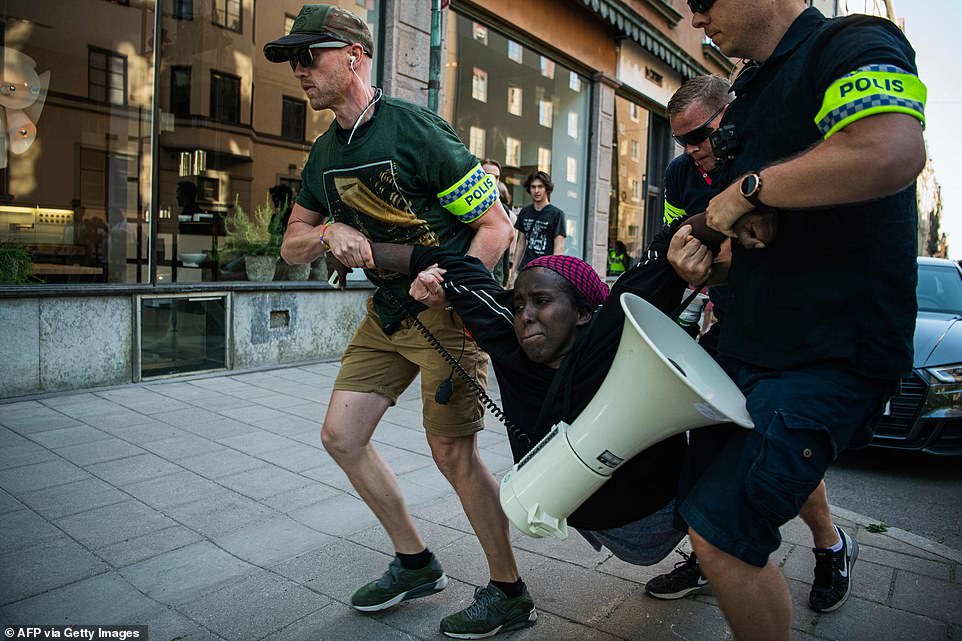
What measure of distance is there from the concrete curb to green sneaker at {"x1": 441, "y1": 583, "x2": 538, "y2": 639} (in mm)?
2250

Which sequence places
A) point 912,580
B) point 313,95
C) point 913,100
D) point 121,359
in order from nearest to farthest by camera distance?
point 913,100 → point 313,95 → point 912,580 → point 121,359

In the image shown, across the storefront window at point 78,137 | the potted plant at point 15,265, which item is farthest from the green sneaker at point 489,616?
the storefront window at point 78,137

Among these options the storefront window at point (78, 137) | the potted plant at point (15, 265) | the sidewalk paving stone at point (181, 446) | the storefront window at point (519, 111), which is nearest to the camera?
the sidewalk paving stone at point (181, 446)

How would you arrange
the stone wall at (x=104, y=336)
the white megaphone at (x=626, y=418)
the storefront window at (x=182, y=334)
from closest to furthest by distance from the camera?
1. the white megaphone at (x=626, y=418)
2. the stone wall at (x=104, y=336)
3. the storefront window at (x=182, y=334)

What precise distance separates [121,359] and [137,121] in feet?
8.99

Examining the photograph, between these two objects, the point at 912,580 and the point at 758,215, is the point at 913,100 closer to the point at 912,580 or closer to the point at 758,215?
the point at 758,215

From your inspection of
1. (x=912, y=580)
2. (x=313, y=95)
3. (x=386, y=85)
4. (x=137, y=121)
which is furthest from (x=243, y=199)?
(x=912, y=580)

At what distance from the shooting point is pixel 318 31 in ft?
8.72

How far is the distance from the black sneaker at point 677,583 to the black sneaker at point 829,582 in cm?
43

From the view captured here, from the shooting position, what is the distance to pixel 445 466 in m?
2.76

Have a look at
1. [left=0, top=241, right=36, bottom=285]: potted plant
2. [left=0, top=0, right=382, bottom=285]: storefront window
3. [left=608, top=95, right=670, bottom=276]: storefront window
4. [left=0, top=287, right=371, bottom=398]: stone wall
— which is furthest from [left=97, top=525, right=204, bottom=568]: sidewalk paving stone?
[left=608, top=95, right=670, bottom=276]: storefront window

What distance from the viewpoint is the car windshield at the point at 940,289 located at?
635 cm

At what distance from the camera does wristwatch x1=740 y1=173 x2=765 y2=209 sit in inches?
69.1

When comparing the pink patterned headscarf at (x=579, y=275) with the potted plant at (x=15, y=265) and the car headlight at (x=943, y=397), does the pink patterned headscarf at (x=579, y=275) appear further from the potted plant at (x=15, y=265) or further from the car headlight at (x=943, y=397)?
the potted plant at (x=15, y=265)
